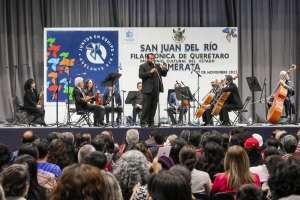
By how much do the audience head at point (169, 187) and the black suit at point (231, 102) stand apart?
9438 mm

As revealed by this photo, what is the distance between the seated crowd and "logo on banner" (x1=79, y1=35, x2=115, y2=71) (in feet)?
25.7

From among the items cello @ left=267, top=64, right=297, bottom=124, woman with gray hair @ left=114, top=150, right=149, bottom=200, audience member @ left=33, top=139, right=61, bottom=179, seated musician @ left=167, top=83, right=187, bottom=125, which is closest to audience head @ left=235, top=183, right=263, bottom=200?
woman with gray hair @ left=114, top=150, right=149, bottom=200

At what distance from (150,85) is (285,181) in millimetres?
7763

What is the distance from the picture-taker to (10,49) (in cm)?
1494

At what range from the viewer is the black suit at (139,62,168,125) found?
34.5ft

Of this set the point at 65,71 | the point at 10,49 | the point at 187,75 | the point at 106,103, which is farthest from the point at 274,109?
the point at 10,49

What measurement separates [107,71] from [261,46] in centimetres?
471

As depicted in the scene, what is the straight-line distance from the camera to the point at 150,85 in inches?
414

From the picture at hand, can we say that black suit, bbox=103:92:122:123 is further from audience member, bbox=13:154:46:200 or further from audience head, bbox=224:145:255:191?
audience member, bbox=13:154:46:200

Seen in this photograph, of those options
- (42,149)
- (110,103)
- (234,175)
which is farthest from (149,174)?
(110,103)

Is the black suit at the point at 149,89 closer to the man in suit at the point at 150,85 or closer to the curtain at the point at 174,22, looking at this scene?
the man in suit at the point at 150,85

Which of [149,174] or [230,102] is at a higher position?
[230,102]

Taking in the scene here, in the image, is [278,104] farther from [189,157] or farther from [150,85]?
[189,157]

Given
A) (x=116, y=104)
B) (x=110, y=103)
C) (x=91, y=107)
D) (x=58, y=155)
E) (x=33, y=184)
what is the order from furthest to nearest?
(x=116, y=104)
(x=110, y=103)
(x=91, y=107)
(x=58, y=155)
(x=33, y=184)
